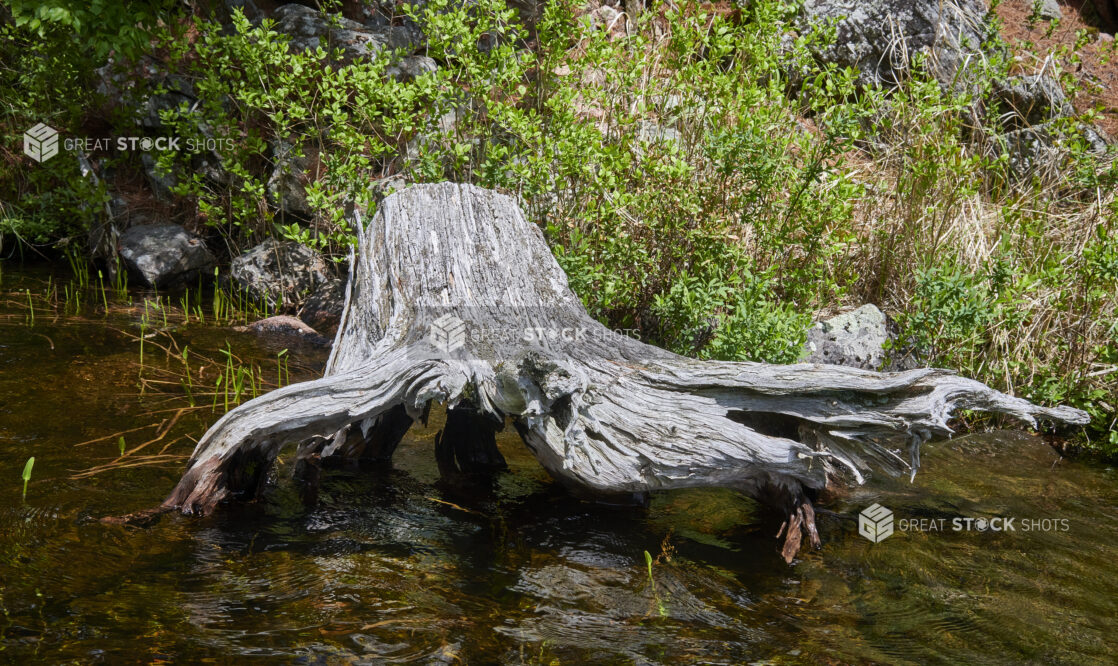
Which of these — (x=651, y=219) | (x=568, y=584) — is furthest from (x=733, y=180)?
(x=568, y=584)

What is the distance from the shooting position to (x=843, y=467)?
387 centimetres

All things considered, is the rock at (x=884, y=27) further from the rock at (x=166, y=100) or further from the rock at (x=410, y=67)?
the rock at (x=166, y=100)

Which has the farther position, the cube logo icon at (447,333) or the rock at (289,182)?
the rock at (289,182)

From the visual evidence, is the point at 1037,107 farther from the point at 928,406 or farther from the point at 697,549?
the point at 697,549

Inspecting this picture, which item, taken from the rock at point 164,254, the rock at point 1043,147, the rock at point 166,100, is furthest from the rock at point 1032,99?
the rock at point 166,100

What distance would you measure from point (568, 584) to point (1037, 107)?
26.5 feet

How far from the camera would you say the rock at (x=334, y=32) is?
339 inches

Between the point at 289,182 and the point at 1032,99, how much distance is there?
25.7ft

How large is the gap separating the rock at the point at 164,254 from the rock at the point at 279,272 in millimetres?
662

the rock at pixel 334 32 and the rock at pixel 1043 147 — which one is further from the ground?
the rock at pixel 334 32

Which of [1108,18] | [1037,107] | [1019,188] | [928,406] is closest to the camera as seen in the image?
[928,406]

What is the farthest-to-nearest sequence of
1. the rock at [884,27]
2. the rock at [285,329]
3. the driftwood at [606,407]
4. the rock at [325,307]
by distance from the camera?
the rock at [884,27]
the rock at [325,307]
the rock at [285,329]
the driftwood at [606,407]

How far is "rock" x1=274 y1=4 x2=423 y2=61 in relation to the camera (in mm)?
8617

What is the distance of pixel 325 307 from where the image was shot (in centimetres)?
780
